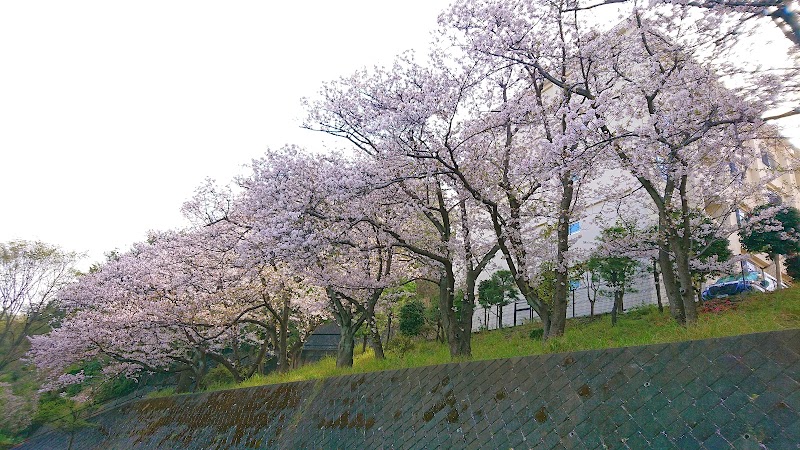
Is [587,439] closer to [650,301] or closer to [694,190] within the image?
[694,190]

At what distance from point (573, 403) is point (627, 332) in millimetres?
7394

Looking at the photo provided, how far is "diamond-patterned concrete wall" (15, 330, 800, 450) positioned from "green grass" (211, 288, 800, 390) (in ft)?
2.10

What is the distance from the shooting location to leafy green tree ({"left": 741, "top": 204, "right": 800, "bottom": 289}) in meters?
13.9

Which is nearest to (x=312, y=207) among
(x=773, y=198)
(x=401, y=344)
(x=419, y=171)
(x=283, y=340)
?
(x=419, y=171)

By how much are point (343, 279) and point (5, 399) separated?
33.3 feet

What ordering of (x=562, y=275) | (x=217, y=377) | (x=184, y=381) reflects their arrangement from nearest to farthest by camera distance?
1. (x=562, y=275)
2. (x=184, y=381)
3. (x=217, y=377)

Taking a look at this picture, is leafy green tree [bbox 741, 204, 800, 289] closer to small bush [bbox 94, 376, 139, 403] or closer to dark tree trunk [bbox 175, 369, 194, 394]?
dark tree trunk [bbox 175, 369, 194, 394]

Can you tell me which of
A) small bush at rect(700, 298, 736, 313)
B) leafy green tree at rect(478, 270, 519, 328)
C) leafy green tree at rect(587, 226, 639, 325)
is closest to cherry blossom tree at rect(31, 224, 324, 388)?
leafy green tree at rect(478, 270, 519, 328)

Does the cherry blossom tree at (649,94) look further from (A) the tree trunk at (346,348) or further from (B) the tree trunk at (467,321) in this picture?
(A) the tree trunk at (346,348)

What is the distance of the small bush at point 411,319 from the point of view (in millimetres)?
20500

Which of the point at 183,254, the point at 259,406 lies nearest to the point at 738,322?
the point at 259,406

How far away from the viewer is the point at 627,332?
1343 cm

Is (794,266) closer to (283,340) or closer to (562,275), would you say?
(562,275)

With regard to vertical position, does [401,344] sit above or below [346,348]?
above
